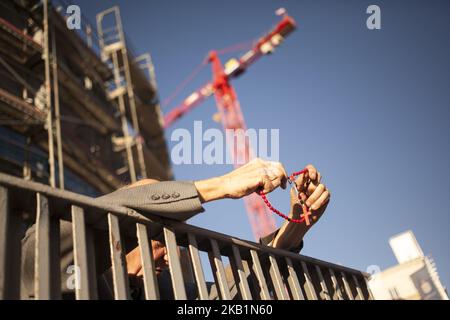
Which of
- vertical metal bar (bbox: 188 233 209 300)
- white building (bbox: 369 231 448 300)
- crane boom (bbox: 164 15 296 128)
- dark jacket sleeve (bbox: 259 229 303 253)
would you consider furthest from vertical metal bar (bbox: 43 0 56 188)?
crane boom (bbox: 164 15 296 128)

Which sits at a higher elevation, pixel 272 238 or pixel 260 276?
pixel 272 238

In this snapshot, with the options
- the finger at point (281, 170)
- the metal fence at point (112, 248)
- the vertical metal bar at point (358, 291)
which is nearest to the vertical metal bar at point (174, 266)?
the metal fence at point (112, 248)

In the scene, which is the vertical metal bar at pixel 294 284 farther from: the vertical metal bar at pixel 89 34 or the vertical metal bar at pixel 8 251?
the vertical metal bar at pixel 89 34

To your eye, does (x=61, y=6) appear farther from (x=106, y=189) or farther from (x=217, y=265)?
(x=217, y=265)

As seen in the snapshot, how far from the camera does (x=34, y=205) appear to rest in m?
1.11

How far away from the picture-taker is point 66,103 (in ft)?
37.6

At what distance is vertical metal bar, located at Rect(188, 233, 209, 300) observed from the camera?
134 centimetres

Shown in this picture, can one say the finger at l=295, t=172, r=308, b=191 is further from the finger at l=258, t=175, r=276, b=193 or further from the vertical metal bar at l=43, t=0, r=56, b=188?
the vertical metal bar at l=43, t=0, r=56, b=188

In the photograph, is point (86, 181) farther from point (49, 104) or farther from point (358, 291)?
point (358, 291)

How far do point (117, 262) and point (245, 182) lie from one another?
0.68m

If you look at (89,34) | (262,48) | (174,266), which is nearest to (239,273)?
(174,266)

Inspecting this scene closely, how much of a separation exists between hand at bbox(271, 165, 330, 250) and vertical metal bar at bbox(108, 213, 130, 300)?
3.69ft

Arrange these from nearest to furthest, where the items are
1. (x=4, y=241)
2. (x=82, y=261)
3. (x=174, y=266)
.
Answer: (x=4, y=241), (x=82, y=261), (x=174, y=266)
